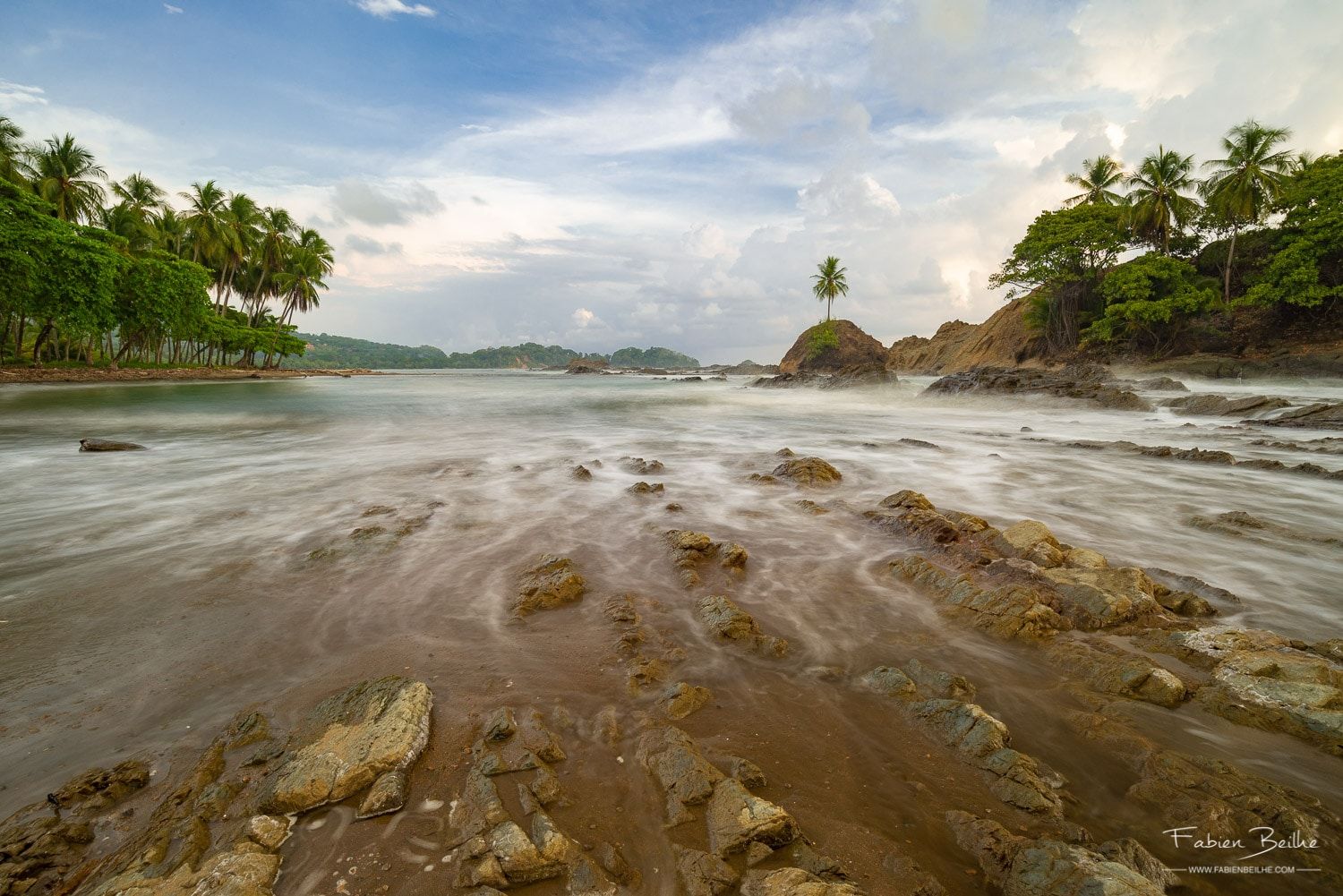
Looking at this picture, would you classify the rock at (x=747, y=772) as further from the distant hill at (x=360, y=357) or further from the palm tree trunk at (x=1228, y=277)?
the distant hill at (x=360, y=357)

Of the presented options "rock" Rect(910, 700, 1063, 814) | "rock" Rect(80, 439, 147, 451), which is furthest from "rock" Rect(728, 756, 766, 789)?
"rock" Rect(80, 439, 147, 451)

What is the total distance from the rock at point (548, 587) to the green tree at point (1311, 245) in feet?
138

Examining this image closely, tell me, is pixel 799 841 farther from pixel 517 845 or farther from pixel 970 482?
pixel 970 482

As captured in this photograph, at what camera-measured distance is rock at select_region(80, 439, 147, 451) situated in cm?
1202

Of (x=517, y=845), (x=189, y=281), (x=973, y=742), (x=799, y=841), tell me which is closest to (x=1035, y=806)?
(x=973, y=742)

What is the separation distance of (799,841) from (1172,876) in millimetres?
1531

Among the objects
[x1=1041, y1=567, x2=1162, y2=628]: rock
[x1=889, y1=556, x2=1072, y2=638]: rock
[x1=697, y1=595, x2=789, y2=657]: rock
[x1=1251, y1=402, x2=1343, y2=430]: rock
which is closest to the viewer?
[x1=697, y1=595, x2=789, y2=657]: rock

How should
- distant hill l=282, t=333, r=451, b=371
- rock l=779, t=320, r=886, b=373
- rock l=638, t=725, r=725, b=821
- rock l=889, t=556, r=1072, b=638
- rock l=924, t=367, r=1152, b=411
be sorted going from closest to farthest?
rock l=638, t=725, r=725, b=821, rock l=889, t=556, r=1072, b=638, rock l=924, t=367, r=1152, b=411, rock l=779, t=320, r=886, b=373, distant hill l=282, t=333, r=451, b=371

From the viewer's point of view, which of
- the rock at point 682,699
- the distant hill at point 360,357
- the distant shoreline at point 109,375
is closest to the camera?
the rock at point 682,699

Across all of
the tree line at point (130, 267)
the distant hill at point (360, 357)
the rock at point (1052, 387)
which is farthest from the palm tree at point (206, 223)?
the distant hill at point (360, 357)

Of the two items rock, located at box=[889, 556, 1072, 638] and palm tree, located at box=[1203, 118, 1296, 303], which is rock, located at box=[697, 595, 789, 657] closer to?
rock, located at box=[889, 556, 1072, 638]

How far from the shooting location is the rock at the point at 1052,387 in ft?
74.0

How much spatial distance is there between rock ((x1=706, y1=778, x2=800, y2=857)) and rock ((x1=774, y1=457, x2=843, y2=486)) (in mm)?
7409
